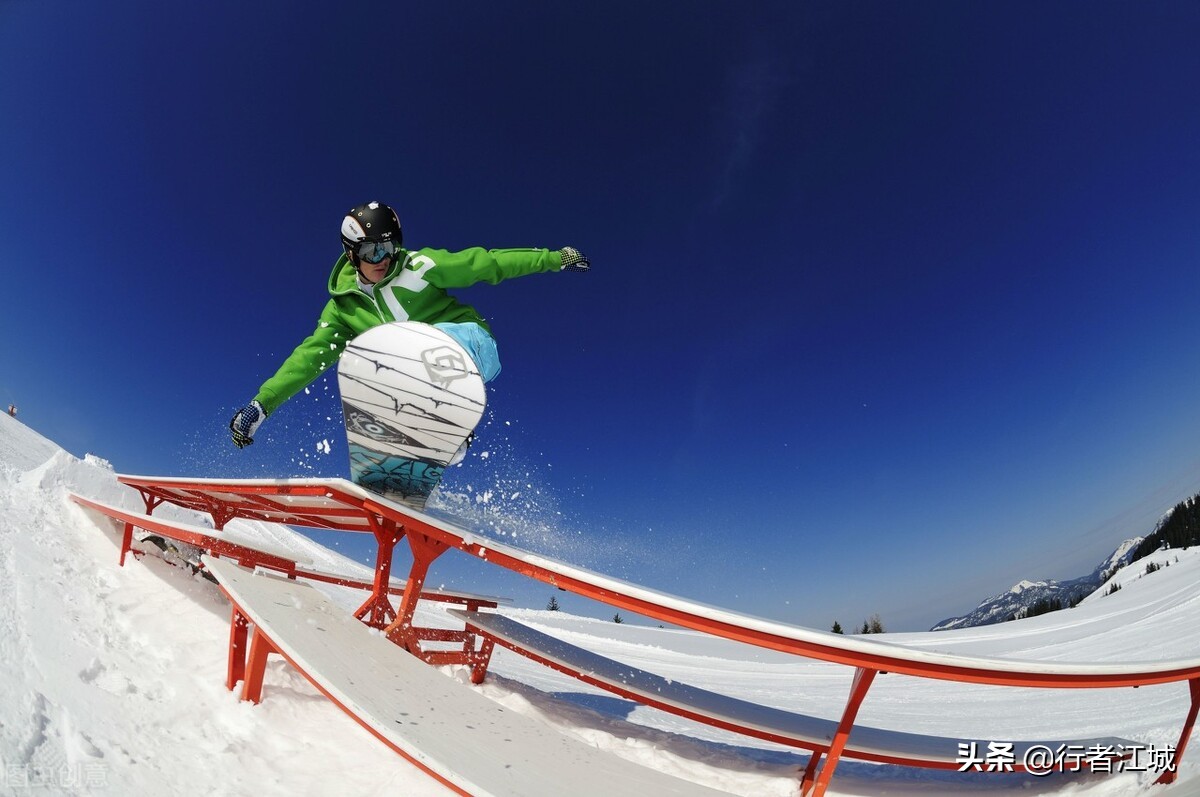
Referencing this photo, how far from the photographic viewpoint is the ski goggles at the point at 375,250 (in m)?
3.91

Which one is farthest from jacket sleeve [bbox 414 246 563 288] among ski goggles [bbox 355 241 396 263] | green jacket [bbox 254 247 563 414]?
ski goggles [bbox 355 241 396 263]

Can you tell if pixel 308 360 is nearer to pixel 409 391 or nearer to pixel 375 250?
pixel 375 250

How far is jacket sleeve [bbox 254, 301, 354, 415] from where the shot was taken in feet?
13.9

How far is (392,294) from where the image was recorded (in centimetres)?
415

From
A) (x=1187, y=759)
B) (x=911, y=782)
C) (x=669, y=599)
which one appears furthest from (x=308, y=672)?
(x=1187, y=759)

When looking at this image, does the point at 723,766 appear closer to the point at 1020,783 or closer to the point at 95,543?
the point at 1020,783

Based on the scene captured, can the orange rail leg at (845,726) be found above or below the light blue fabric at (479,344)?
below

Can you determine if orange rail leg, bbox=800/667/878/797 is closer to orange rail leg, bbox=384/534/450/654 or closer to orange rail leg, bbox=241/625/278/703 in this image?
orange rail leg, bbox=384/534/450/654

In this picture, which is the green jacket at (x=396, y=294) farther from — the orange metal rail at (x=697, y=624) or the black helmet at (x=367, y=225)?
the orange metal rail at (x=697, y=624)

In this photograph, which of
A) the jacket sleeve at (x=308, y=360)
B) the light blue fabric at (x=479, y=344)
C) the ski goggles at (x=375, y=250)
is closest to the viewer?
the light blue fabric at (x=479, y=344)

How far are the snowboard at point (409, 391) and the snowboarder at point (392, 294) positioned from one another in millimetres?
424

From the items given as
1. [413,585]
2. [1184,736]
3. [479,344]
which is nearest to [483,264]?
[479,344]

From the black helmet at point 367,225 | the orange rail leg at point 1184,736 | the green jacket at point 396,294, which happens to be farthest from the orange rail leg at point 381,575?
the orange rail leg at point 1184,736

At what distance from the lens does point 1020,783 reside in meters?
3.69
